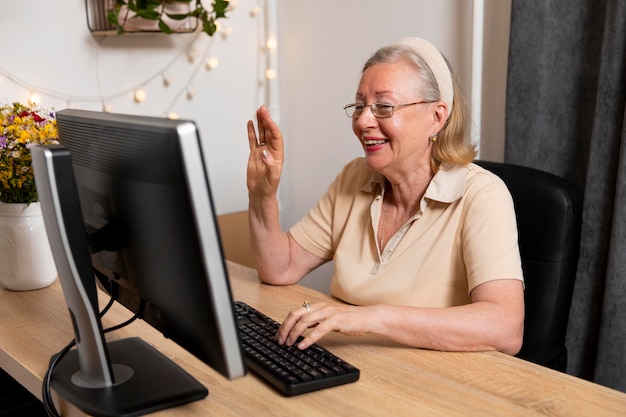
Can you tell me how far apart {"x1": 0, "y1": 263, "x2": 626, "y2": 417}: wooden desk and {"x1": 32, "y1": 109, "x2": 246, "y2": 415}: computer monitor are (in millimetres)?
58

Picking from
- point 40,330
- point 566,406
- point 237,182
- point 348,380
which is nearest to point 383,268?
point 348,380

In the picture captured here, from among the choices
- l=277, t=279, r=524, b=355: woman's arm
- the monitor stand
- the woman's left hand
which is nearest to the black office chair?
l=277, t=279, r=524, b=355: woman's arm

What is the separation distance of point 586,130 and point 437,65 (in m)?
0.66

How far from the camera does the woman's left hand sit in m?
1.33

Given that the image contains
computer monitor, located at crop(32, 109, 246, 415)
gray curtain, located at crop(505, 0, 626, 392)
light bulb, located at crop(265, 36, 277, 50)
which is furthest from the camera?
light bulb, located at crop(265, 36, 277, 50)

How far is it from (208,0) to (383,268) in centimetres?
151

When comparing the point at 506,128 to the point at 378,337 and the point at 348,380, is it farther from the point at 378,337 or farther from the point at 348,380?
the point at 348,380

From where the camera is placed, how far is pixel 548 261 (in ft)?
5.54

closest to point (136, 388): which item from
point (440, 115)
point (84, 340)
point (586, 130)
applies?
point (84, 340)

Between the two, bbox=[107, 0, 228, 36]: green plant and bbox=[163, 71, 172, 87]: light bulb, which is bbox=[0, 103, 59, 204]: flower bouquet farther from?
bbox=[163, 71, 172, 87]: light bulb

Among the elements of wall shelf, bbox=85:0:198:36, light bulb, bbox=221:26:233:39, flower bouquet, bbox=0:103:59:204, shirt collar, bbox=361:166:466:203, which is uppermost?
wall shelf, bbox=85:0:198:36

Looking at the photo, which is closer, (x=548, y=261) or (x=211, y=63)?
(x=548, y=261)

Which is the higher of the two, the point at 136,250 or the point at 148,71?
the point at 148,71

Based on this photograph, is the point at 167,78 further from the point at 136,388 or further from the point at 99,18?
the point at 136,388
